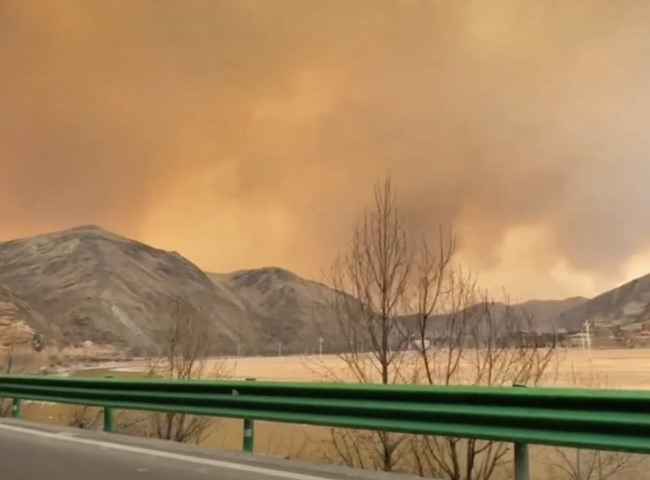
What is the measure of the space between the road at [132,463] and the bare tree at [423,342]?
359 centimetres

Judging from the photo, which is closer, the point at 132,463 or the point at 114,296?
the point at 132,463

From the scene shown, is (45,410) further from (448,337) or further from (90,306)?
(90,306)

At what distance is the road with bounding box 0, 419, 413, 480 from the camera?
6.68 metres

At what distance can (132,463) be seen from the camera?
7539 mm

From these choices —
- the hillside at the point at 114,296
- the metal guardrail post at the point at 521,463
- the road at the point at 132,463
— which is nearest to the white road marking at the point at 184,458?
the road at the point at 132,463

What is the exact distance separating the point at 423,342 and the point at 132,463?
18.1 feet

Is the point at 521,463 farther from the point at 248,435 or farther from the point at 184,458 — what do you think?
the point at 184,458

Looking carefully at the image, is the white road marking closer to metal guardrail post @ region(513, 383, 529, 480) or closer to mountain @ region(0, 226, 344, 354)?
metal guardrail post @ region(513, 383, 529, 480)

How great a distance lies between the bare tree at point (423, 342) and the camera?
35.0 feet

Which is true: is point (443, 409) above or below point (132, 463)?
above

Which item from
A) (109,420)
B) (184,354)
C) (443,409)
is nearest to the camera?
(443,409)

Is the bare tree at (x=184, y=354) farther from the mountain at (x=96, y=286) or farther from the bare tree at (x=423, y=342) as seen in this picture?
the mountain at (x=96, y=286)

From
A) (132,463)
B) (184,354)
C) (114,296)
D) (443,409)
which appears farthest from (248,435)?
(114,296)

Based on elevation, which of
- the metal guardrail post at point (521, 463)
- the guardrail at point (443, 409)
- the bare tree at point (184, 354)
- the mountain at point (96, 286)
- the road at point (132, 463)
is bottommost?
the road at point (132, 463)
